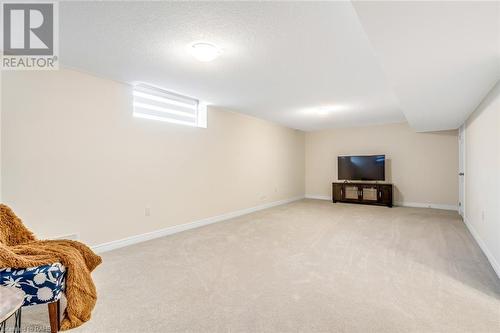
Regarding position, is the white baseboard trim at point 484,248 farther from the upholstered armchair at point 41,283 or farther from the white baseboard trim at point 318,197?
the upholstered armchair at point 41,283

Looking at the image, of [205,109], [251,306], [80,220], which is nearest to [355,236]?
[251,306]

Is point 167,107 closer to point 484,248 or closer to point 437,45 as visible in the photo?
point 437,45

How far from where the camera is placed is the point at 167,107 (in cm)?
422

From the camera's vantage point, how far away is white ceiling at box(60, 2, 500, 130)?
5.61 ft

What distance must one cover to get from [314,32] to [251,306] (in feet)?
7.61

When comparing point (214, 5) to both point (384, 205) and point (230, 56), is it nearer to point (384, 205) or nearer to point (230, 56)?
point (230, 56)

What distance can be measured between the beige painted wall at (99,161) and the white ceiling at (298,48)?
17.3 inches

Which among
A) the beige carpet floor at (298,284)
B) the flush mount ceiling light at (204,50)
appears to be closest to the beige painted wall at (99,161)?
the beige carpet floor at (298,284)

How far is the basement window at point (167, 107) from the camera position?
385cm

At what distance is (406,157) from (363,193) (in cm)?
145

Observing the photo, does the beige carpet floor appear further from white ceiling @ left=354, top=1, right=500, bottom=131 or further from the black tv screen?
the black tv screen

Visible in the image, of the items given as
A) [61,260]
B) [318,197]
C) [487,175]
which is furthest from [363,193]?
[61,260]

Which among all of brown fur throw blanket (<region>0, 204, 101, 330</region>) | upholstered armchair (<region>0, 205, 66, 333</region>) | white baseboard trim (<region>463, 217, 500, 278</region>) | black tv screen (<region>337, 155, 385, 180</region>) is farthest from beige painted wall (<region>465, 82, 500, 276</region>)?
upholstered armchair (<region>0, 205, 66, 333</region>)

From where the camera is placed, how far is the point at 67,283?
1.74m
